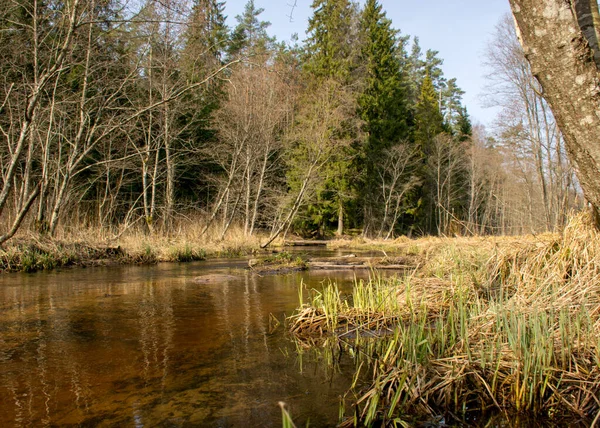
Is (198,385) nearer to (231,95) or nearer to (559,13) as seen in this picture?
(559,13)

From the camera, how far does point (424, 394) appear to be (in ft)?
7.61

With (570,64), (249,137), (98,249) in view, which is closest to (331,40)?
(249,137)

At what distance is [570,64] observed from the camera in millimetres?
2506

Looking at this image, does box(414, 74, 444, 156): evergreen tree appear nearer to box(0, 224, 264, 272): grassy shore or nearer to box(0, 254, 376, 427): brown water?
box(0, 224, 264, 272): grassy shore

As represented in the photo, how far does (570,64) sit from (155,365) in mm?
3355

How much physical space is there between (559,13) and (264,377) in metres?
2.90

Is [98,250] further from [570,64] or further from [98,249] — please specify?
[570,64]

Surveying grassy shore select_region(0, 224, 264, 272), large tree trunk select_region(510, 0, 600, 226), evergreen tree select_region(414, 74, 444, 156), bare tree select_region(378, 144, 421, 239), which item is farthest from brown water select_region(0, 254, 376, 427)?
evergreen tree select_region(414, 74, 444, 156)

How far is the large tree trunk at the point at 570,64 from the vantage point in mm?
2480

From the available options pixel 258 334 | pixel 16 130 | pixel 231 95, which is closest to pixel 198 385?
pixel 258 334

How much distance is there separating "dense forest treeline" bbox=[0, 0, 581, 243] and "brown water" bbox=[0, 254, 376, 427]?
428 centimetres

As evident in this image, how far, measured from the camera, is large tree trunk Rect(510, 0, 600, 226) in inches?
97.7

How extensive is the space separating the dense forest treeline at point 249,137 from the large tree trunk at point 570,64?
5229mm

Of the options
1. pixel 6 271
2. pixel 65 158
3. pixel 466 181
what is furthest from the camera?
pixel 466 181
